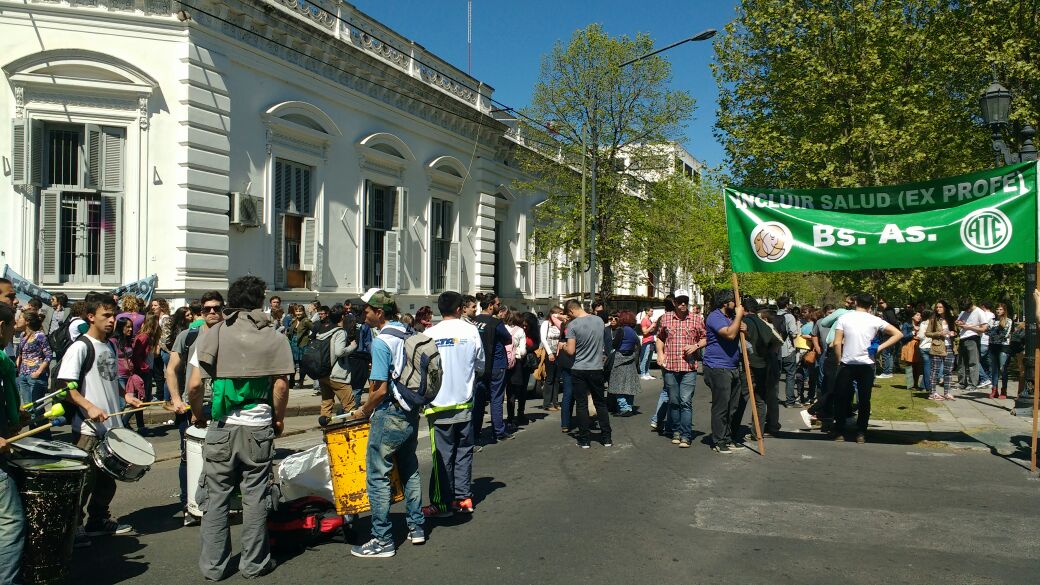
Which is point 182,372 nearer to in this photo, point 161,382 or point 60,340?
point 60,340

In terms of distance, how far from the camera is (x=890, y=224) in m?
9.37

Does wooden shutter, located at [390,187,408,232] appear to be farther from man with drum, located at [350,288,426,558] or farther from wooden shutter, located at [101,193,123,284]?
man with drum, located at [350,288,426,558]

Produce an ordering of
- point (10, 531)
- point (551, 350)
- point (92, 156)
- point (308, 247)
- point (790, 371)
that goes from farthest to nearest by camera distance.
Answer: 1. point (308, 247)
2. point (92, 156)
3. point (790, 371)
4. point (551, 350)
5. point (10, 531)

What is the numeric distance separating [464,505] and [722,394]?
12.9 ft

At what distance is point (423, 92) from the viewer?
892 inches

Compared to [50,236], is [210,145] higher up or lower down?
higher up

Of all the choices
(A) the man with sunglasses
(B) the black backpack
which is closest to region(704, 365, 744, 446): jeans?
(A) the man with sunglasses

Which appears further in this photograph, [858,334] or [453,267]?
[453,267]

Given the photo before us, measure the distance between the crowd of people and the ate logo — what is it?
1310 millimetres

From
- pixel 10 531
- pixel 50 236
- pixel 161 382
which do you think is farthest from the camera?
pixel 50 236

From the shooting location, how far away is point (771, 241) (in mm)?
9703

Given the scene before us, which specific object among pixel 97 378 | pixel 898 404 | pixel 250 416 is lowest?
pixel 898 404

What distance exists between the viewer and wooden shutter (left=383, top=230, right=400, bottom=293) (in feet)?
70.6

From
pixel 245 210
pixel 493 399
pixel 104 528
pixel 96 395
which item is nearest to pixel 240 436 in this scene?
pixel 96 395
